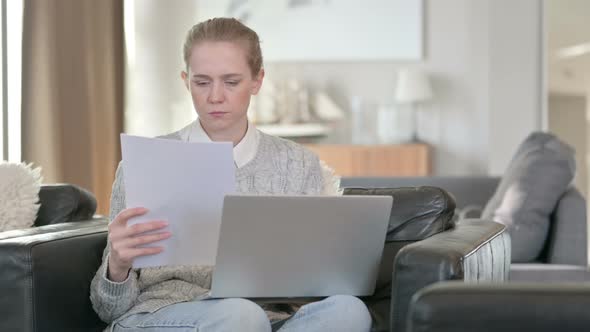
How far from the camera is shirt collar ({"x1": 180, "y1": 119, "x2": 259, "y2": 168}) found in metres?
2.32

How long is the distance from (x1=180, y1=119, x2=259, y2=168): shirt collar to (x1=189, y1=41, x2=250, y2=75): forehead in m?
0.15

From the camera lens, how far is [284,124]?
264 inches

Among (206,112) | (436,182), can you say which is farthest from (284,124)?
(206,112)

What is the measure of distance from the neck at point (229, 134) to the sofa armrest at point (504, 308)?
119 centimetres

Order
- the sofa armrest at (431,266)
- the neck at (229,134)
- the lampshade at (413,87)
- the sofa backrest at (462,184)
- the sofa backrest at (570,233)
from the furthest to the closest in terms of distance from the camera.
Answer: the lampshade at (413,87) < the sofa backrest at (462,184) < the sofa backrest at (570,233) < the neck at (229,134) < the sofa armrest at (431,266)

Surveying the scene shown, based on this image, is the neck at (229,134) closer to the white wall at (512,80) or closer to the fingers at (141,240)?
the fingers at (141,240)

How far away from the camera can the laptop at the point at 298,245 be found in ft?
6.48

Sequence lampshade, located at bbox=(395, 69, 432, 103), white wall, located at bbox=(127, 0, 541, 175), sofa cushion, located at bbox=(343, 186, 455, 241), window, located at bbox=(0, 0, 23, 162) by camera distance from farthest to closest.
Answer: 1. white wall, located at bbox=(127, 0, 541, 175)
2. lampshade, located at bbox=(395, 69, 432, 103)
3. window, located at bbox=(0, 0, 23, 162)
4. sofa cushion, located at bbox=(343, 186, 455, 241)

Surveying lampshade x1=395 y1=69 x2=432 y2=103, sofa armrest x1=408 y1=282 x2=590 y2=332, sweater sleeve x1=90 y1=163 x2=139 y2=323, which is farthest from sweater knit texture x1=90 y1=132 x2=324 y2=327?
lampshade x1=395 y1=69 x2=432 y2=103

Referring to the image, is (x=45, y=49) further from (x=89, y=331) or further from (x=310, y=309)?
(x=310, y=309)

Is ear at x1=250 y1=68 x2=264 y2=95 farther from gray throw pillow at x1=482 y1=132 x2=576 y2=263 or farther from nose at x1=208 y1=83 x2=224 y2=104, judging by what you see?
gray throw pillow at x1=482 y1=132 x2=576 y2=263

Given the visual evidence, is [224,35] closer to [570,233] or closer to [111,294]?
[111,294]

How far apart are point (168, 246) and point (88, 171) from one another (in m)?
3.66

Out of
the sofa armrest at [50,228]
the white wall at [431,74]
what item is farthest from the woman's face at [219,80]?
the white wall at [431,74]
